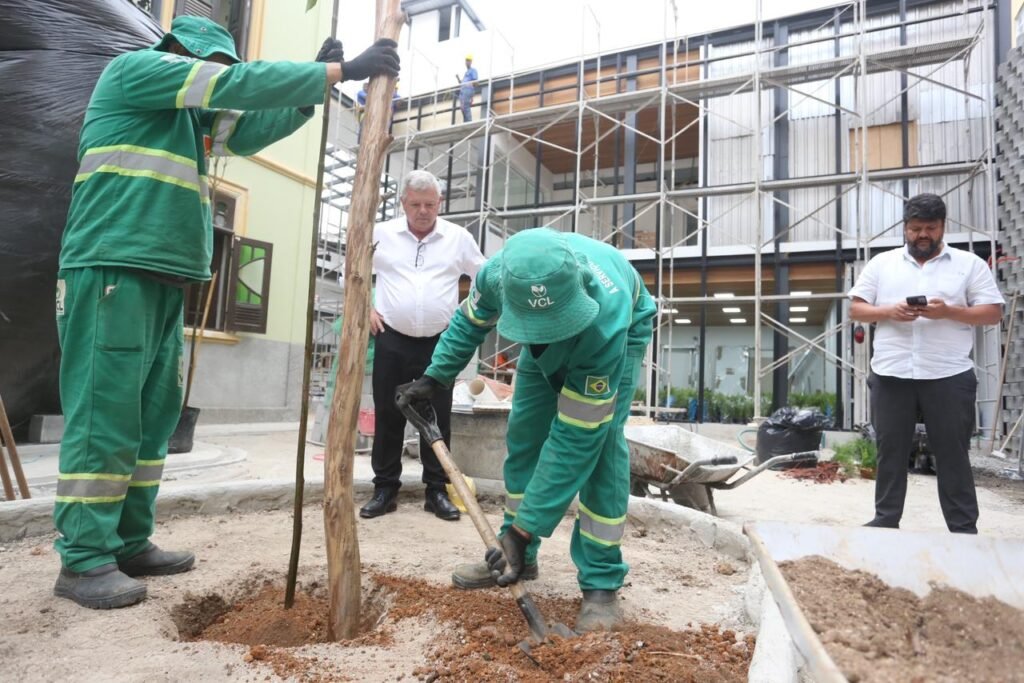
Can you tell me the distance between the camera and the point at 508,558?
1892mm

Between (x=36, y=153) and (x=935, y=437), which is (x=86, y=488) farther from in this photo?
(x=935, y=437)

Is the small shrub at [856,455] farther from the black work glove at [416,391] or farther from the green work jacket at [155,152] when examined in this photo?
the green work jacket at [155,152]

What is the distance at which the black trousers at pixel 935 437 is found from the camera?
2742mm

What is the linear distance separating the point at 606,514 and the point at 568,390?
48 centimetres

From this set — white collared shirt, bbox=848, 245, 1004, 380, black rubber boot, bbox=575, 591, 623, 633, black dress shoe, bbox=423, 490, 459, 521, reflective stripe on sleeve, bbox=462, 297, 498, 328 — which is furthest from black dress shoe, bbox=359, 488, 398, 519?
white collared shirt, bbox=848, 245, 1004, 380

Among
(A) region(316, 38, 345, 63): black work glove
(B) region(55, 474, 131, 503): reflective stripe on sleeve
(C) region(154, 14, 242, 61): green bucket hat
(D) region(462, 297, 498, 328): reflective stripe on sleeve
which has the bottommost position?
(B) region(55, 474, 131, 503): reflective stripe on sleeve

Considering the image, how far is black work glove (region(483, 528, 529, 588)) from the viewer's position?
1807 millimetres

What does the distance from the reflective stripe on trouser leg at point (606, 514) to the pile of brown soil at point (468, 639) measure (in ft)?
0.58

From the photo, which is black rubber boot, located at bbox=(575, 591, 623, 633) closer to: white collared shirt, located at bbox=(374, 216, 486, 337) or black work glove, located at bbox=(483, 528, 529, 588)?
black work glove, located at bbox=(483, 528, 529, 588)

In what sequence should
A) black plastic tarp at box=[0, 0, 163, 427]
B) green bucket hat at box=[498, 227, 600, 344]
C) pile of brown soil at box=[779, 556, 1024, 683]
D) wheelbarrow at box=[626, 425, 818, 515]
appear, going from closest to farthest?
pile of brown soil at box=[779, 556, 1024, 683] → green bucket hat at box=[498, 227, 600, 344] → wheelbarrow at box=[626, 425, 818, 515] → black plastic tarp at box=[0, 0, 163, 427]

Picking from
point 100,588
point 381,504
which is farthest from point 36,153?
point 100,588

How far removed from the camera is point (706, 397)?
10.6 m

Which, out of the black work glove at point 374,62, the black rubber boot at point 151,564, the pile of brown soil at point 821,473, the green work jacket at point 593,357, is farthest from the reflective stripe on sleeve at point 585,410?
the pile of brown soil at point 821,473

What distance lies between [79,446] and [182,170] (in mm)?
970
